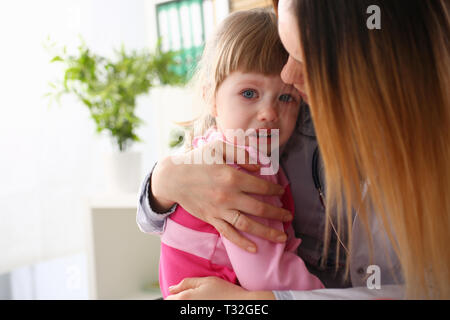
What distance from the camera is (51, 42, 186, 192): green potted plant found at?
1.64m

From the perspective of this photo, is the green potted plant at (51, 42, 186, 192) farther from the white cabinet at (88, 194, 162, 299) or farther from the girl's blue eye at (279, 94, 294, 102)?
the girl's blue eye at (279, 94, 294, 102)

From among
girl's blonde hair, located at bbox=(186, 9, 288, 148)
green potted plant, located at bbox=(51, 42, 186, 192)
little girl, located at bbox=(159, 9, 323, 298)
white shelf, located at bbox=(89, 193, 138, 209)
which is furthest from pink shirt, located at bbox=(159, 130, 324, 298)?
green potted plant, located at bbox=(51, 42, 186, 192)

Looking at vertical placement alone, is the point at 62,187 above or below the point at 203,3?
below

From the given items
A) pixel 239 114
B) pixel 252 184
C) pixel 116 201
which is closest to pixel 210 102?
pixel 239 114

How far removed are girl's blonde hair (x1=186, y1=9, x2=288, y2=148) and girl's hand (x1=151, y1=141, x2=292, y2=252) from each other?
0.13 m

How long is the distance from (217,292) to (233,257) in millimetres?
64

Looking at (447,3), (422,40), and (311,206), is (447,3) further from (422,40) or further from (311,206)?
(311,206)

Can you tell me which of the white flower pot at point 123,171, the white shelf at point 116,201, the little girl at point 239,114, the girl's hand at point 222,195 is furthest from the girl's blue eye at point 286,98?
the white flower pot at point 123,171

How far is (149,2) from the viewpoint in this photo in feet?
6.37

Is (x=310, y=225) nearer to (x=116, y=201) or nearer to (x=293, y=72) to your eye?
(x=293, y=72)

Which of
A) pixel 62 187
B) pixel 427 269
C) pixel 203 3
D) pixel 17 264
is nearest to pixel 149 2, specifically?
pixel 203 3

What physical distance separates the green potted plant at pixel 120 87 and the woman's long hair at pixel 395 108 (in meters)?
1.09

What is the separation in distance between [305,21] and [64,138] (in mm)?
1813

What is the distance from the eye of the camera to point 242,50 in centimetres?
80
